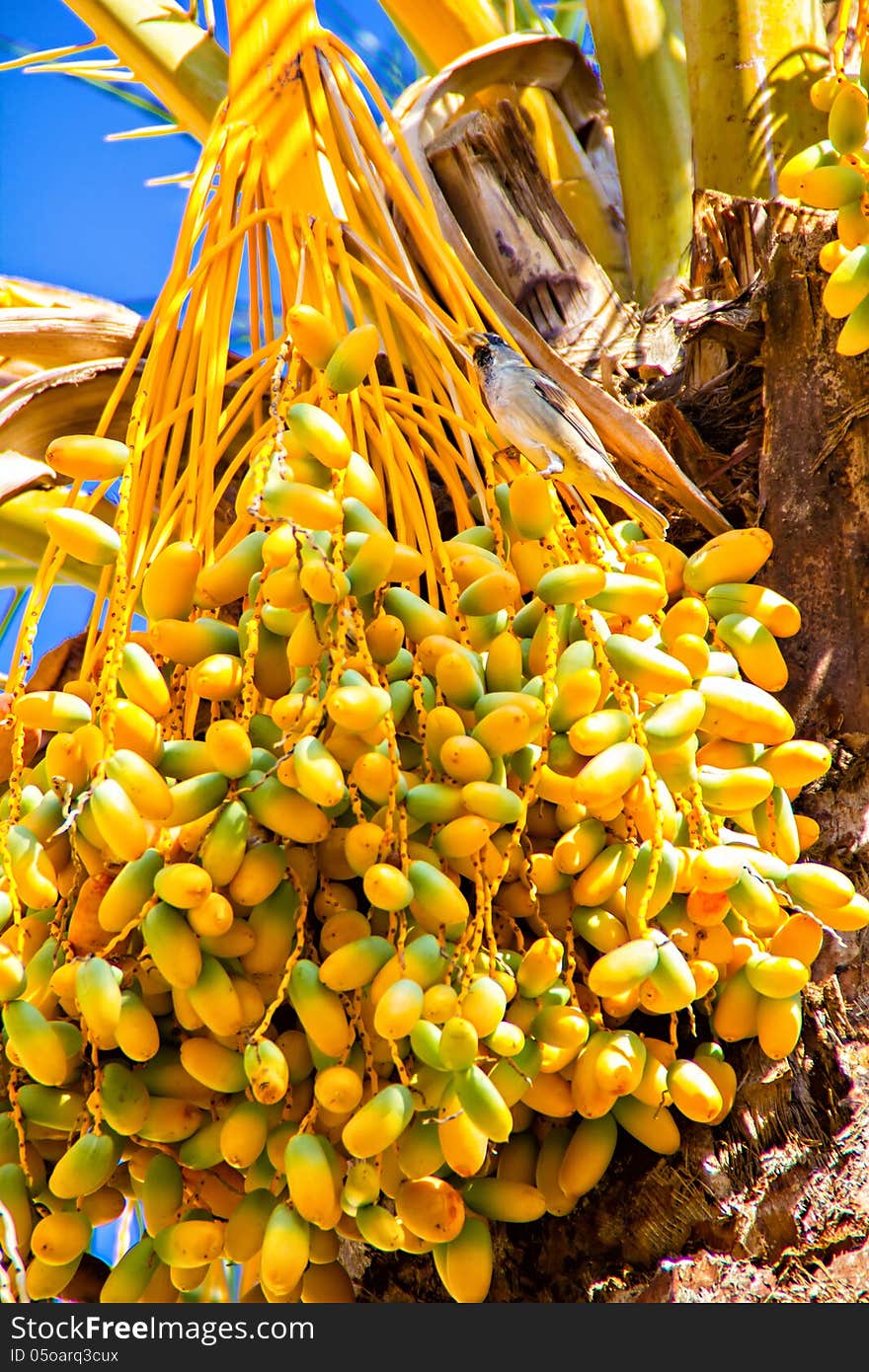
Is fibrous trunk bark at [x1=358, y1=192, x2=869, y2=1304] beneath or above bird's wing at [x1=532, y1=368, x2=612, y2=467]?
beneath

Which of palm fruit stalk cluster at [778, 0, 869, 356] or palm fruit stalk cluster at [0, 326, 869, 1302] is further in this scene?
palm fruit stalk cluster at [778, 0, 869, 356]

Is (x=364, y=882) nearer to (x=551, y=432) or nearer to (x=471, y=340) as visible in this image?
(x=551, y=432)

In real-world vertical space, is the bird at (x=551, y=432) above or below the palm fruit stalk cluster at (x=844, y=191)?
below

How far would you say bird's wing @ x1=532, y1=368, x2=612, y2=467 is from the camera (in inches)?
33.4

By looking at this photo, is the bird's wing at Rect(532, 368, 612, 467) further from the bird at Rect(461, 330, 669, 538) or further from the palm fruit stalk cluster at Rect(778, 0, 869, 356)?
the palm fruit stalk cluster at Rect(778, 0, 869, 356)

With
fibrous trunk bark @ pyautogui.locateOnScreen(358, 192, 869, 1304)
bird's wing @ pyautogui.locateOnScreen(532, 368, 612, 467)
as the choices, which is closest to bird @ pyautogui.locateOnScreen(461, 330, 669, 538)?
bird's wing @ pyautogui.locateOnScreen(532, 368, 612, 467)

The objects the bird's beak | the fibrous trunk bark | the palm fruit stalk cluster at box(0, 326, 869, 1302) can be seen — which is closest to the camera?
the palm fruit stalk cluster at box(0, 326, 869, 1302)

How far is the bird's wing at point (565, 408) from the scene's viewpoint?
848mm

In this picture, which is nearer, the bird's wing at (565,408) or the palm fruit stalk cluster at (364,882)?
the palm fruit stalk cluster at (364,882)

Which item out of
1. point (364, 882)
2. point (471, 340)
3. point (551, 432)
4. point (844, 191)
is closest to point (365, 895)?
point (364, 882)

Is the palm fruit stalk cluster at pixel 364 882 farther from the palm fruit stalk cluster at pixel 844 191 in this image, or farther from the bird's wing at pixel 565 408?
the palm fruit stalk cluster at pixel 844 191

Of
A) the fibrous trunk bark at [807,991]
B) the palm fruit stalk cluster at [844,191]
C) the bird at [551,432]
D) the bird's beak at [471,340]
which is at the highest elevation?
the palm fruit stalk cluster at [844,191]

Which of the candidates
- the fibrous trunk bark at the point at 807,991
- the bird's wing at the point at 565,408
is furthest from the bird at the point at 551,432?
the fibrous trunk bark at the point at 807,991

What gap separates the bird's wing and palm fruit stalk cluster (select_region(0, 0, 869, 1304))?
1.6 inches
